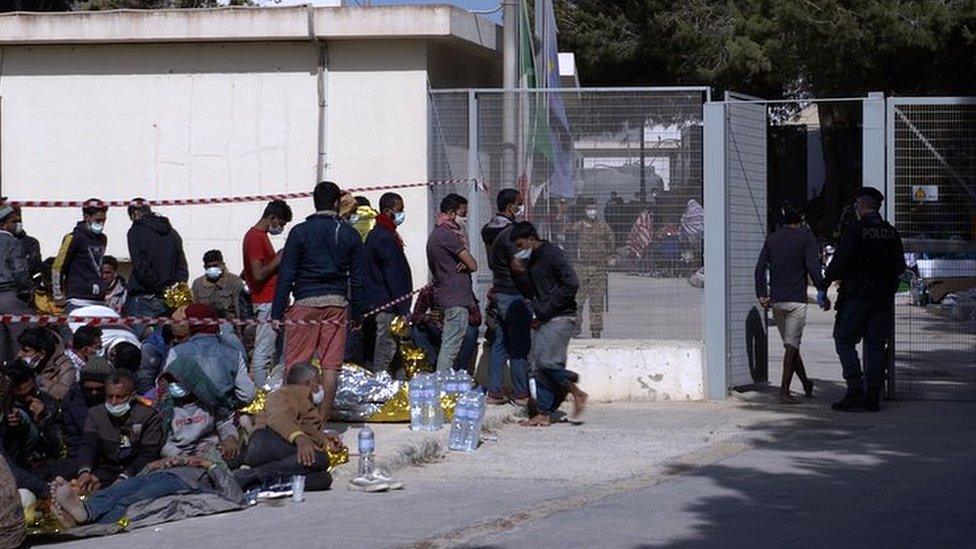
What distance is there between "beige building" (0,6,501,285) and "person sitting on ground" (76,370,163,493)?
5783 millimetres

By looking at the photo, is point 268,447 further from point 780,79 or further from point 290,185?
point 780,79

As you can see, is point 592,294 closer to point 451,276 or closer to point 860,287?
point 451,276

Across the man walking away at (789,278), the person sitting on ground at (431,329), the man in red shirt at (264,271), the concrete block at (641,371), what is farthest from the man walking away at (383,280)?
the man walking away at (789,278)

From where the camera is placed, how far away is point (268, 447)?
370 inches

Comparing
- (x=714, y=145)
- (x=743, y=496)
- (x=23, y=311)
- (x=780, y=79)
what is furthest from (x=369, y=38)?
(x=780, y=79)

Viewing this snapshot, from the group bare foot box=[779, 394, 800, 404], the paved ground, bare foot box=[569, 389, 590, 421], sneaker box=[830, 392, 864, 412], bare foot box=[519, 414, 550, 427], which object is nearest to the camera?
the paved ground

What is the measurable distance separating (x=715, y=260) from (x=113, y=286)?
18.1ft

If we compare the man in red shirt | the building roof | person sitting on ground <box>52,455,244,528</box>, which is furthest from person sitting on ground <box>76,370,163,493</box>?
the building roof

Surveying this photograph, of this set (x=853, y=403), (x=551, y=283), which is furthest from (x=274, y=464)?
(x=853, y=403)

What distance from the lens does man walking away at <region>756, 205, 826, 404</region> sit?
13391mm

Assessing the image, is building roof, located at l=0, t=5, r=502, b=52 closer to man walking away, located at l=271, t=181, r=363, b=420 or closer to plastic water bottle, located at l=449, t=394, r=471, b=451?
man walking away, located at l=271, t=181, r=363, b=420

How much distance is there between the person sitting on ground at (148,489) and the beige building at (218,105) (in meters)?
5.83

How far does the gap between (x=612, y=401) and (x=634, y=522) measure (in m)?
5.32

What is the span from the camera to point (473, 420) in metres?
11.1
